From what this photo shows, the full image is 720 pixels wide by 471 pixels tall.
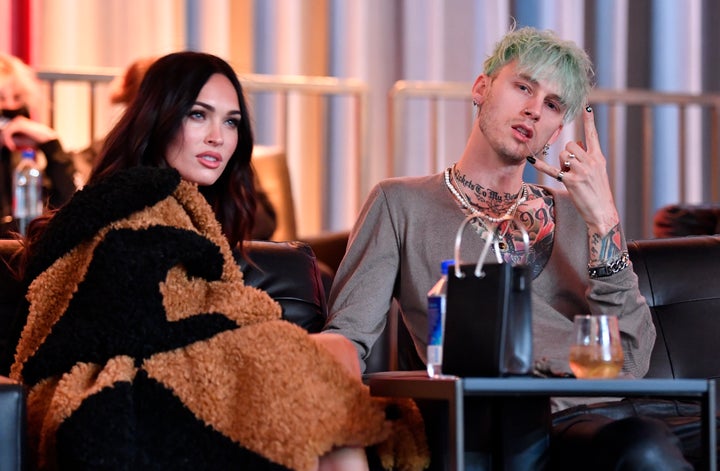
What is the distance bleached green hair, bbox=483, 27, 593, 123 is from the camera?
256 cm

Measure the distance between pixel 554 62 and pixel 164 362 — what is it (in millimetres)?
1048


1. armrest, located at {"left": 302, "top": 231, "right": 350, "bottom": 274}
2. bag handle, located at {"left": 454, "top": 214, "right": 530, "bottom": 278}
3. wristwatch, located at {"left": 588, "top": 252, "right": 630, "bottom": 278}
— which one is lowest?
armrest, located at {"left": 302, "top": 231, "right": 350, "bottom": 274}

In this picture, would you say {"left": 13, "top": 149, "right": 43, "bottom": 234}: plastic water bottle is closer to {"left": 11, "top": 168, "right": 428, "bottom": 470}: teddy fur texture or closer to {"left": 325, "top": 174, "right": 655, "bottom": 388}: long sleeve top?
{"left": 325, "top": 174, "right": 655, "bottom": 388}: long sleeve top

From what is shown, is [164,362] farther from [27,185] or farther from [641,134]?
[641,134]

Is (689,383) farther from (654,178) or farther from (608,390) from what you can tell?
(654,178)

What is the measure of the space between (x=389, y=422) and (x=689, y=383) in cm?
51

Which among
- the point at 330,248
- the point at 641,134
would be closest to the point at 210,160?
the point at 330,248

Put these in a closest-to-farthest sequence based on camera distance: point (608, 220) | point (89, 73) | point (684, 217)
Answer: point (608, 220) → point (684, 217) → point (89, 73)

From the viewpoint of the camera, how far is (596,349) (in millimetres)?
1956

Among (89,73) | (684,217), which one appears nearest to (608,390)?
(684,217)

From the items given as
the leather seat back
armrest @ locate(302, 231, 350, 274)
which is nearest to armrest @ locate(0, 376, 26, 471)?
the leather seat back

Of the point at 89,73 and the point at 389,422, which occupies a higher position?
the point at 89,73

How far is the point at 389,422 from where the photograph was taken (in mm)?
2125

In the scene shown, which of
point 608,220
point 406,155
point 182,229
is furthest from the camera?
point 406,155
